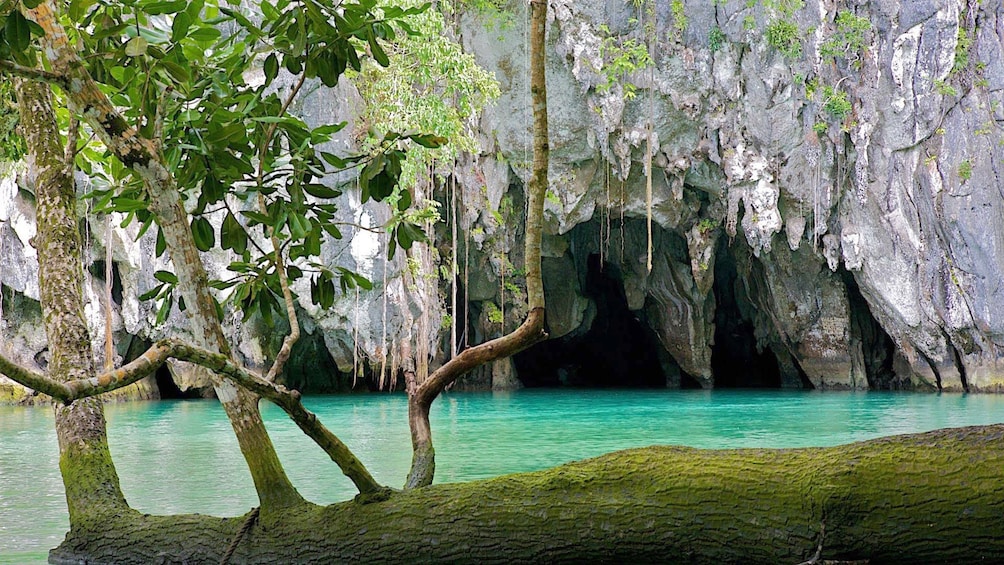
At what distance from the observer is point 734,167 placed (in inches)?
656

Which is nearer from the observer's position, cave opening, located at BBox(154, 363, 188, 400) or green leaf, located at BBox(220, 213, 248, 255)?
green leaf, located at BBox(220, 213, 248, 255)

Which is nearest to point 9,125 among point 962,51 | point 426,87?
point 426,87

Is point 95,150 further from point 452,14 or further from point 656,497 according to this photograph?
point 452,14

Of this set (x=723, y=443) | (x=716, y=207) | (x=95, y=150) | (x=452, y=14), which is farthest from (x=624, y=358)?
(x=95, y=150)

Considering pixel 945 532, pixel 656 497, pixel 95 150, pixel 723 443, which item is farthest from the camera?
pixel 723 443

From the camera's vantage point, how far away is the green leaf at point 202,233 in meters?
2.73

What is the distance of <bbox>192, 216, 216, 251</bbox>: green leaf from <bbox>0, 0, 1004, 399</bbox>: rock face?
1309 centimetres

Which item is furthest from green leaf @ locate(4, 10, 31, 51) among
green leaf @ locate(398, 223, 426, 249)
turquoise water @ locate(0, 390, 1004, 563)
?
turquoise water @ locate(0, 390, 1004, 563)

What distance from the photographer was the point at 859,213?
675 inches

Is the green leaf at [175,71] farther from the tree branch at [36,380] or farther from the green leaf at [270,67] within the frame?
the tree branch at [36,380]

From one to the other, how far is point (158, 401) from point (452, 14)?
9422 mm

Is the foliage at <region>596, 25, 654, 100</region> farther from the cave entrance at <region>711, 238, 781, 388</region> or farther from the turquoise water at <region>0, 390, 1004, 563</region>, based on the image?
the turquoise water at <region>0, 390, 1004, 563</region>

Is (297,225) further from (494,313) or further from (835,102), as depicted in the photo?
(494,313)

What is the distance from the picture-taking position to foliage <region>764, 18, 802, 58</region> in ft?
53.2
